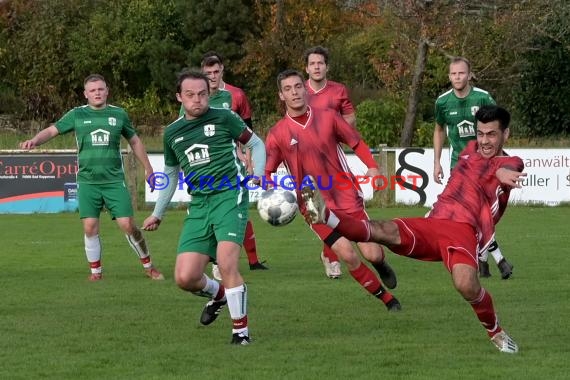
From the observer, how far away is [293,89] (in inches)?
384

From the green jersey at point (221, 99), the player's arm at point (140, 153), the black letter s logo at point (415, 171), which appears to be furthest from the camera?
the black letter s logo at point (415, 171)

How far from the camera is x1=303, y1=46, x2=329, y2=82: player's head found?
11.4 metres

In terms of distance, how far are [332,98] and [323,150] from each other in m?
1.54

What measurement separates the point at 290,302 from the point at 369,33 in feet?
117

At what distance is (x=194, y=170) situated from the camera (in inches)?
333

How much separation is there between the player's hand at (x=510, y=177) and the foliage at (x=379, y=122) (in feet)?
78.6

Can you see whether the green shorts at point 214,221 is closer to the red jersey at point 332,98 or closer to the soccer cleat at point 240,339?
the soccer cleat at point 240,339

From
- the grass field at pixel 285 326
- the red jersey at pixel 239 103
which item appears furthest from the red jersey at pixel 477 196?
the red jersey at pixel 239 103

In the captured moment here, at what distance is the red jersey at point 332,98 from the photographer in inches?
452

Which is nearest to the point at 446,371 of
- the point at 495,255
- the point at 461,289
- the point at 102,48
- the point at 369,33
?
the point at 461,289

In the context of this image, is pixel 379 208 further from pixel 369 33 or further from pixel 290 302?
pixel 369 33

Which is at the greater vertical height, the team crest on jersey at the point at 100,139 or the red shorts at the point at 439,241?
the team crest on jersey at the point at 100,139

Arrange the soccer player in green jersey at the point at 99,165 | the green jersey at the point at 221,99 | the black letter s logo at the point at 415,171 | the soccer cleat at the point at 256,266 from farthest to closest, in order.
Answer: the black letter s logo at the point at 415,171 → the soccer cleat at the point at 256,266 → the green jersey at the point at 221,99 → the soccer player in green jersey at the point at 99,165

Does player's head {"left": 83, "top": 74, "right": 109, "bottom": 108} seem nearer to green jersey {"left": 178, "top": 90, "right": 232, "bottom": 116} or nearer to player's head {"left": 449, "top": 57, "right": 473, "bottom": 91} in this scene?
green jersey {"left": 178, "top": 90, "right": 232, "bottom": 116}
